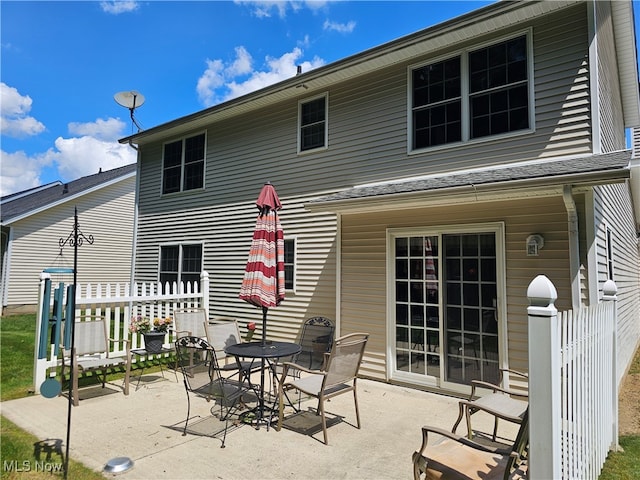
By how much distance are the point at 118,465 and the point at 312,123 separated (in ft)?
21.8

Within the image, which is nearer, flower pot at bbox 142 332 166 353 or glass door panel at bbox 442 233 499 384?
glass door panel at bbox 442 233 499 384

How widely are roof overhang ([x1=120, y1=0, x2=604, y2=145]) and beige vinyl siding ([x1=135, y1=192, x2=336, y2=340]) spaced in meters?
2.21

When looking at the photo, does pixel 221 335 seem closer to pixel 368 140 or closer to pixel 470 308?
pixel 470 308

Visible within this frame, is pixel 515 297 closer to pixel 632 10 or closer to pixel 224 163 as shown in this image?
pixel 632 10

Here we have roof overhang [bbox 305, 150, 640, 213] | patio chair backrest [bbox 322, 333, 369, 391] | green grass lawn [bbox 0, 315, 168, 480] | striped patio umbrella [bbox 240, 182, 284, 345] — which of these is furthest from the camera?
striped patio umbrella [bbox 240, 182, 284, 345]

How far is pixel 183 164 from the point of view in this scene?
422 inches

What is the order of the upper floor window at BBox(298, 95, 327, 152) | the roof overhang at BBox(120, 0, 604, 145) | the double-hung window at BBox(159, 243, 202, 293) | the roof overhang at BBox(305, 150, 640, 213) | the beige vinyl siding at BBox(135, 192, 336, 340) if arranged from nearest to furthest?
the roof overhang at BBox(305, 150, 640, 213) → the roof overhang at BBox(120, 0, 604, 145) → the beige vinyl siding at BBox(135, 192, 336, 340) → the upper floor window at BBox(298, 95, 327, 152) → the double-hung window at BBox(159, 243, 202, 293)

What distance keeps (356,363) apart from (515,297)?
2.46 m

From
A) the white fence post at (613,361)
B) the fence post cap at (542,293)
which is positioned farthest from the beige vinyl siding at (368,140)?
the fence post cap at (542,293)

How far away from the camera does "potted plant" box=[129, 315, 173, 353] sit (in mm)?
6547

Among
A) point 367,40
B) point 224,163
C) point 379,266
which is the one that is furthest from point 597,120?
point 224,163

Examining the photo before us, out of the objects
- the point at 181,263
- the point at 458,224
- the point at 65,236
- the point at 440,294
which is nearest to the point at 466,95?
A: the point at 458,224

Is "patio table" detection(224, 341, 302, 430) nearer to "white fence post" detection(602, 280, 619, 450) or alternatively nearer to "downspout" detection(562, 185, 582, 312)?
"white fence post" detection(602, 280, 619, 450)

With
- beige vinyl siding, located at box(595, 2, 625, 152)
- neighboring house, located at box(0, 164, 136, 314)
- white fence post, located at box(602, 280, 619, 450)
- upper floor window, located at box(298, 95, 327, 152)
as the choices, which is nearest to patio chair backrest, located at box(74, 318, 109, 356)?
upper floor window, located at box(298, 95, 327, 152)
